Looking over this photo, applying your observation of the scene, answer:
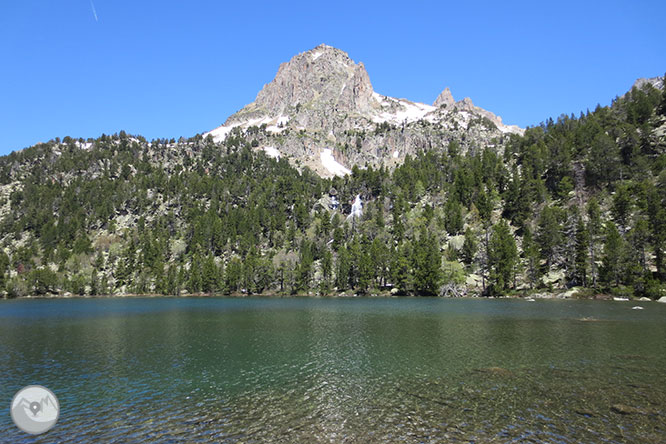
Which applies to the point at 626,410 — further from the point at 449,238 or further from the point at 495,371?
the point at 449,238

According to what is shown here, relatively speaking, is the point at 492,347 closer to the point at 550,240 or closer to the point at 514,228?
the point at 550,240

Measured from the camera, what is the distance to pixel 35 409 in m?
24.7

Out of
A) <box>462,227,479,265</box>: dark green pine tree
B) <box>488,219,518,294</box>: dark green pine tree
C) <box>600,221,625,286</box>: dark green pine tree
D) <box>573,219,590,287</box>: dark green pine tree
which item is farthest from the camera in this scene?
<box>462,227,479,265</box>: dark green pine tree

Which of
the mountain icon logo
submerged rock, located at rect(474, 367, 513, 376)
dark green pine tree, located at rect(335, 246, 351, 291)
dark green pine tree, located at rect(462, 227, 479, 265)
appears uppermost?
dark green pine tree, located at rect(462, 227, 479, 265)

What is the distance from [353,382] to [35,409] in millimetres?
21391

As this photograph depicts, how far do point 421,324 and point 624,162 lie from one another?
129870 mm

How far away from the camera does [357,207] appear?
199m

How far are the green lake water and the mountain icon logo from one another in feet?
1.68

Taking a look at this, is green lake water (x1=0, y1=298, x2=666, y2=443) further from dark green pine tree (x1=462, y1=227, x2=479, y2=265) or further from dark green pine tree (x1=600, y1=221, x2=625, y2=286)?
dark green pine tree (x1=462, y1=227, x2=479, y2=265)

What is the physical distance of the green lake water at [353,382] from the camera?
1944cm

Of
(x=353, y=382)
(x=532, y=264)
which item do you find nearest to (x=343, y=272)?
(x=532, y=264)

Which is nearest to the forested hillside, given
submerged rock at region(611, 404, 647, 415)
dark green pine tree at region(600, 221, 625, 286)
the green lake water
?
dark green pine tree at region(600, 221, 625, 286)

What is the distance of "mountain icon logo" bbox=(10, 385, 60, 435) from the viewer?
2100 cm

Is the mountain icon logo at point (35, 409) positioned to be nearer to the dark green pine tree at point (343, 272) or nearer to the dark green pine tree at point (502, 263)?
the dark green pine tree at point (502, 263)
